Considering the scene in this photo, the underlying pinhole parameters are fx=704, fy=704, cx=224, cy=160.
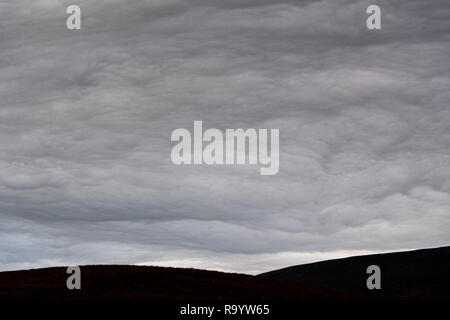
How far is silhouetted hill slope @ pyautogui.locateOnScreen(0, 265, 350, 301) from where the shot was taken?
37344mm

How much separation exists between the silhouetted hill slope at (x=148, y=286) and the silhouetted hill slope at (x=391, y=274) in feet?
287

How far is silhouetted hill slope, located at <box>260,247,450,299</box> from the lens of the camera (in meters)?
133

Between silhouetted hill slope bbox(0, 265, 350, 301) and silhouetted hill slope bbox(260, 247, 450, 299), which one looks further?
silhouetted hill slope bbox(260, 247, 450, 299)

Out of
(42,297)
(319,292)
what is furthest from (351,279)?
(42,297)

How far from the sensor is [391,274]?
148 metres

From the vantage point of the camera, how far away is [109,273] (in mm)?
43719

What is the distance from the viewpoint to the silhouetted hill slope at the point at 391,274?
13338 centimetres

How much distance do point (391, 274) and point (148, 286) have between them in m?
116

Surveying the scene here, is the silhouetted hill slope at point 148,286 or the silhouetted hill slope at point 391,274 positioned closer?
the silhouetted hill slope at point 148,286

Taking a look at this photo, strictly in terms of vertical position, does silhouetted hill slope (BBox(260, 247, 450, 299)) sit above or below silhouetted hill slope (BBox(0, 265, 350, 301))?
above

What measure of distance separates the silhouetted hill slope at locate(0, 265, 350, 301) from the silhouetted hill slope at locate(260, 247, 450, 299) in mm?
87614
